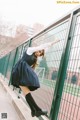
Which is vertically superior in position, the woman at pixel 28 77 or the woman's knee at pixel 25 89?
the woman at pixel 28 77

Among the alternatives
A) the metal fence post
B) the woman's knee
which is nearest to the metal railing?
the metal fence post

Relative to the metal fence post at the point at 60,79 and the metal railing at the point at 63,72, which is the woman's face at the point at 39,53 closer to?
the metal railing at the point at 63,72

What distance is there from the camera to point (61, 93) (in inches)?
140

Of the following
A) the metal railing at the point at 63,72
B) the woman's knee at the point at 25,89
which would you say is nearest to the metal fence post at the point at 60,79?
the metal railing at the point at 63,72

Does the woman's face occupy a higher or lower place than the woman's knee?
higher

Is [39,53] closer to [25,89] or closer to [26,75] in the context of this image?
[26,75]

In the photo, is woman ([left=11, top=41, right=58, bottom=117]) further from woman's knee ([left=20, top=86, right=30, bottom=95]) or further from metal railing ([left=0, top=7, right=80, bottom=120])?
metal railing ([left=0, top=7, right=80, bottom=120])

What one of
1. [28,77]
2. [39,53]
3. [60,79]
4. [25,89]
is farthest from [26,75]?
[60,79]

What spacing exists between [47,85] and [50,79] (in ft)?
0.49

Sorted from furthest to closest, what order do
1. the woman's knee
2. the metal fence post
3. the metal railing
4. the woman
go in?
the woman's knee, the woman, the metal fence post, the metal railing

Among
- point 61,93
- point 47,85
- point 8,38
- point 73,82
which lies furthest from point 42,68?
point 8,38

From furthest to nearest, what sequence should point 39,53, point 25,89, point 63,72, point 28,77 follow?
point 39,53 → point 25,89 → point 28,77 → point 63,72

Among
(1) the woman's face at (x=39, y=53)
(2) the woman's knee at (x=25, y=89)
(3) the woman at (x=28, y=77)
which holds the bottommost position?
(2) the woman's knee at (x=25, y=89)

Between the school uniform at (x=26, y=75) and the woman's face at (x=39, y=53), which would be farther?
the woman's face at (x=39, y=53)
